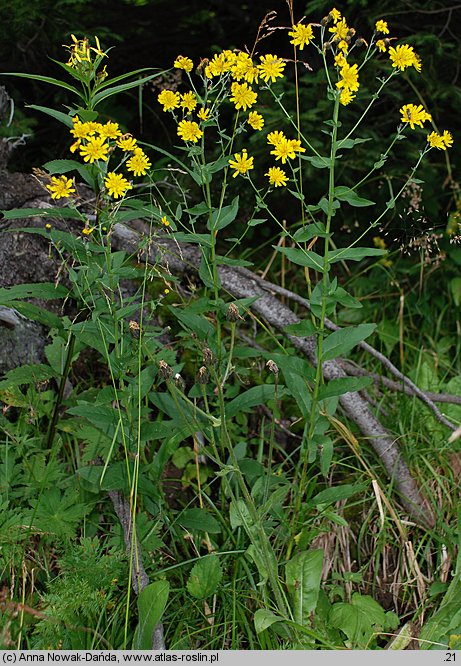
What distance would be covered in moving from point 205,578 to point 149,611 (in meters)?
0.23

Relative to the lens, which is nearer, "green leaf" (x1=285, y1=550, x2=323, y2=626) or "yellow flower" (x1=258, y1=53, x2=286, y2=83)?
"yellow flower" (x1=258, y1=53, x2=286, y2=83)

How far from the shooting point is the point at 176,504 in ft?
8.43

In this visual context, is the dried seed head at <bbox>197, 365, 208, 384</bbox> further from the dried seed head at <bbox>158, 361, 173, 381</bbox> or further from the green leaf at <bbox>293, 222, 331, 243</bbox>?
the green leaf at <bbox>293, 222, 331, 243</bbox>

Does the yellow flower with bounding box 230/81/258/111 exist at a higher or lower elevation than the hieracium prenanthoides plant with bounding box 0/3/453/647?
higher

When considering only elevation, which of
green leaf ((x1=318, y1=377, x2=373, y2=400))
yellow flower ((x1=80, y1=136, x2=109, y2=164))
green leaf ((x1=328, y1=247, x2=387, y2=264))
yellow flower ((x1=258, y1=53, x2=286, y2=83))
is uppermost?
yellow flower ((x1=258, y1=53, x2=286, y2=83))

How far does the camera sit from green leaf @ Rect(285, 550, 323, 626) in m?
2.10

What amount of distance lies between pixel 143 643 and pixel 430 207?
2.43 metres

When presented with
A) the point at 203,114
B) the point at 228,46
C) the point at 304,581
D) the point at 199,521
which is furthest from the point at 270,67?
the point at 228,46

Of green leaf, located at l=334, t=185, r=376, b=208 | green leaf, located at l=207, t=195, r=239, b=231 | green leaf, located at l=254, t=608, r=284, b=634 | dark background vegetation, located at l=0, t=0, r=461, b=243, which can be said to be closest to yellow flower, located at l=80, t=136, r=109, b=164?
green leaf, located at l=207, t=195, r=239, b=231

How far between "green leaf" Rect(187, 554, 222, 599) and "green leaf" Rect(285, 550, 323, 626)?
21cm

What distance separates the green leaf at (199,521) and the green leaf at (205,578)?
0.09 m

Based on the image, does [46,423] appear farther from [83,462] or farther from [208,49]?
[208,49]

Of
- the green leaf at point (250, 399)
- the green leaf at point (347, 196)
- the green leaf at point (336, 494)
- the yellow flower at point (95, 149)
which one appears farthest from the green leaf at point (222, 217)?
the green leaf at point (336, 494)

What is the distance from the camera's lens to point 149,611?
1.96m
